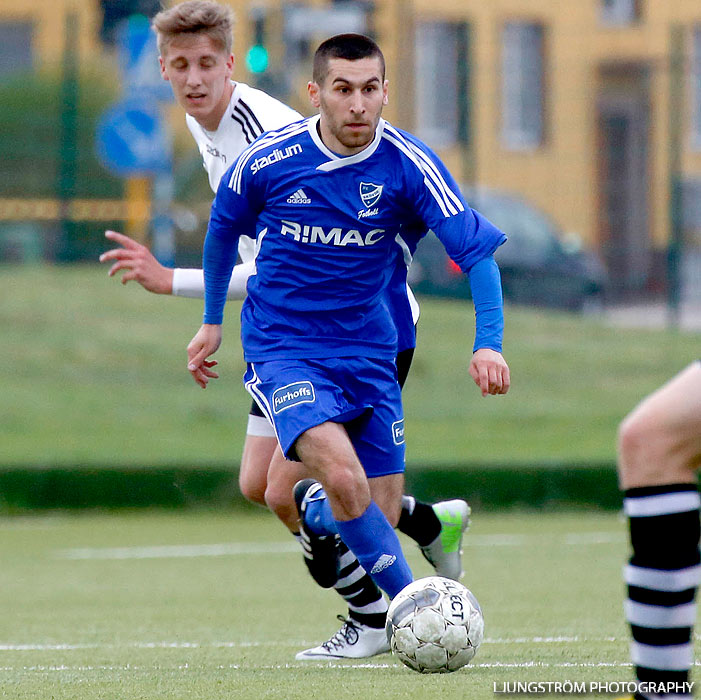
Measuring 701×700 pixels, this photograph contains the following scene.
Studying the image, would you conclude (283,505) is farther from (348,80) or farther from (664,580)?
(664,580)

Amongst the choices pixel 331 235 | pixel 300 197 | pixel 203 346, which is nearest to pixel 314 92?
pixel 300 197

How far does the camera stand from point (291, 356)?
500 centimetres

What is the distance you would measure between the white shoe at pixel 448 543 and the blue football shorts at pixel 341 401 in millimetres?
601

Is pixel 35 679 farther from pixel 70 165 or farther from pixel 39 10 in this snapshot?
pixel 39 10

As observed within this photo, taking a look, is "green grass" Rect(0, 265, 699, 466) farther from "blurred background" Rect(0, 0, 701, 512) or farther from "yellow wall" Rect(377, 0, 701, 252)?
"yellow wall" Rect(377, 0, 701, 252)

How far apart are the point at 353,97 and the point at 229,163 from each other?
101 centimetres

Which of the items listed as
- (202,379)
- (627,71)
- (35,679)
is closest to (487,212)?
(627,71)

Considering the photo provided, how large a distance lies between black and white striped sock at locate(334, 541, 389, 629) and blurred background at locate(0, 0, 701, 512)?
29.0ft

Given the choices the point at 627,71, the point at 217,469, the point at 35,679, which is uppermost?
the point at 627,71

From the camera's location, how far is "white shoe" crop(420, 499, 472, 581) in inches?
224

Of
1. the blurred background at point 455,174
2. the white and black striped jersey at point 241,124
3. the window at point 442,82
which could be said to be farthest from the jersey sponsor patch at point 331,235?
the window at point 442,82

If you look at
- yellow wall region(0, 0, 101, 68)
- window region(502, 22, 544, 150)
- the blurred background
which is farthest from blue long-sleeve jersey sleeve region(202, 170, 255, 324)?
window region(502, 22, 544, 150)

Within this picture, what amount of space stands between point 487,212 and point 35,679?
11.6 meters

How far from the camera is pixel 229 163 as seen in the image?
18.9 ft
